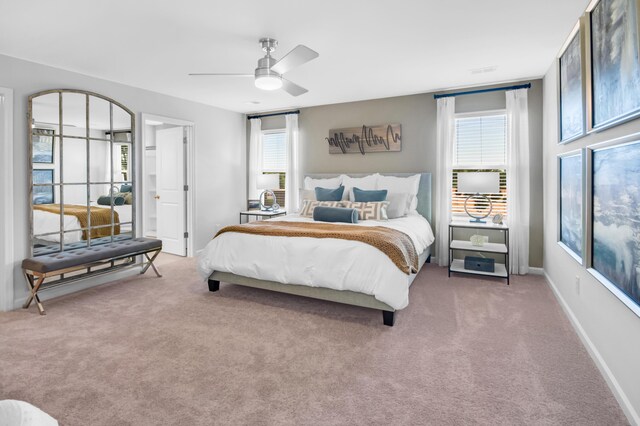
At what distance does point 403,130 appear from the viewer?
530cm

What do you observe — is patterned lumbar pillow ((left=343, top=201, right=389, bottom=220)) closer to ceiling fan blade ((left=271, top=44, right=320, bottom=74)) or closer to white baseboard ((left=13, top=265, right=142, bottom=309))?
ceiling fan blade ((left=271, top=44, right=320, bottom=74))

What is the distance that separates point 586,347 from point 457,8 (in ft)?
8.58

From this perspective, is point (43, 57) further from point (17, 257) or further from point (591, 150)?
point (591, 150)

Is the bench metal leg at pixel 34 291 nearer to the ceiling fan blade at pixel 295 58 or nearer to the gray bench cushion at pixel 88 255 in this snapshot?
the gray bench cushion at pixel 88 255

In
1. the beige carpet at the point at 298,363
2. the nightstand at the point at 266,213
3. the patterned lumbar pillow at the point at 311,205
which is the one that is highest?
the patterned lumbar pillow at the point at 311,205

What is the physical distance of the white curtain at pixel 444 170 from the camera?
16.1 ft

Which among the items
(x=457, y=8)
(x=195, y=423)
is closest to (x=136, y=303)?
(x=195, y=423)

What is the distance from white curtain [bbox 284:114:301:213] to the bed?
2453 millimetres

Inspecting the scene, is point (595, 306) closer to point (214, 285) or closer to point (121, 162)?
point (214, 285)

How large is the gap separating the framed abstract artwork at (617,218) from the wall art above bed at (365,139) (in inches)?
120

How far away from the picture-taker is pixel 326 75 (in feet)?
14.1

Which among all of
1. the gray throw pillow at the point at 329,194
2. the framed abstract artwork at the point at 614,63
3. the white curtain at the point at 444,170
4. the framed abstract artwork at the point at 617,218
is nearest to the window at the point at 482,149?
the white curtain at the point at 444,170

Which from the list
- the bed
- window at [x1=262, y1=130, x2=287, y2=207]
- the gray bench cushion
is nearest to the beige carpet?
the bed

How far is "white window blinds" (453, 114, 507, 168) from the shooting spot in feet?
15.6
